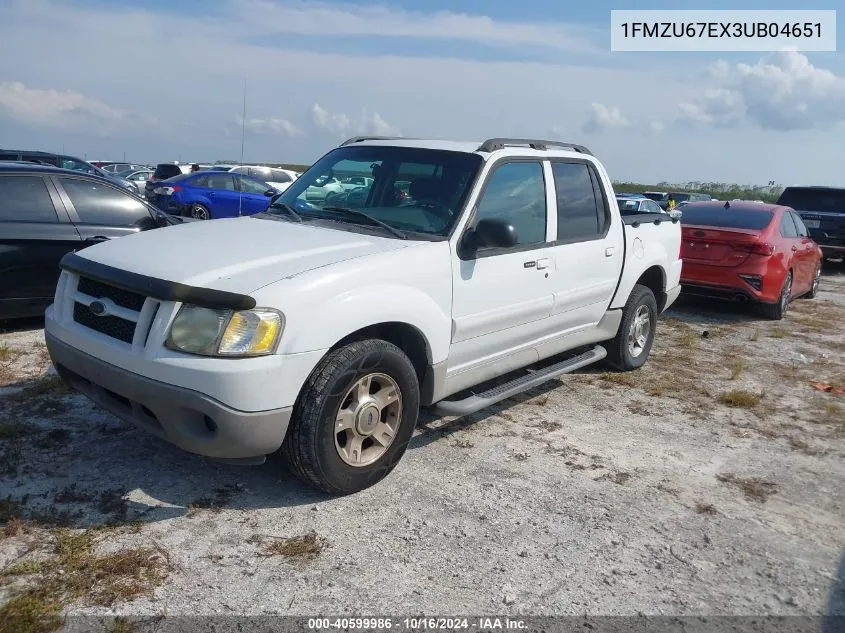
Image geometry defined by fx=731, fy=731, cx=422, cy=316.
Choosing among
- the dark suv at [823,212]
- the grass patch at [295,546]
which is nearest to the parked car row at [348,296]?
the grass patch at [295,546]

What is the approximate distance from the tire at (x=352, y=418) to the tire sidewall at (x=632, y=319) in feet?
9.47

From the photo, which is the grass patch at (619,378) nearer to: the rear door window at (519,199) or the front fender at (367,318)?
the rear door window at (519,199)

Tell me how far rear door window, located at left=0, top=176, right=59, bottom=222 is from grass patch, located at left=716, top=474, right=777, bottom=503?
602 centimetres

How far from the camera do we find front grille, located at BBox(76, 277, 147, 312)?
351 cm

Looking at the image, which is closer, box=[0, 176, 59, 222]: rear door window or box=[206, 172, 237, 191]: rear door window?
box=[0, 176, 59, 222]: rear door window

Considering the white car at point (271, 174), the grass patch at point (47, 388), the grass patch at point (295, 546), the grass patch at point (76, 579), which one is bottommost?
the grass patch at point (295, 546)

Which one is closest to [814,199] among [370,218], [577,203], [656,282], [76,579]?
[656,282]

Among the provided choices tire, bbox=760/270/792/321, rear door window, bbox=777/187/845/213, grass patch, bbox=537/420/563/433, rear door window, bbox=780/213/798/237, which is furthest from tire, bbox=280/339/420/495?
rear door window, bbox=777/187/845/213

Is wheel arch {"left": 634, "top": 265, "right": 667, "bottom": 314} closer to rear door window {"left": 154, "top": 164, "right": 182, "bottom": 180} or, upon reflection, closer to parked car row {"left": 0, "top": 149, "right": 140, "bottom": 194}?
parked car row {"left": 0, "top": 149, "right": 140, "bottom": 194}

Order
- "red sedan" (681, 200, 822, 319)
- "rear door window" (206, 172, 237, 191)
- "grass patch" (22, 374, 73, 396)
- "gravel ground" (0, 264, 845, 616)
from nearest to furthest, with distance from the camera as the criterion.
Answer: "gravel ground" (0, 264, 845, 616), "grass patch" (22, 374, 73, 396), "red sedan" (681, 200, 822, 319), "rear door window" (206, 172, 237, 191)

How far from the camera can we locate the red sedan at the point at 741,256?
9.23 meters

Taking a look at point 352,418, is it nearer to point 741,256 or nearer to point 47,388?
point 47,388

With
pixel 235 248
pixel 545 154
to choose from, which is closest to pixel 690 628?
pixel 235 248

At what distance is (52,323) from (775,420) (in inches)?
199
